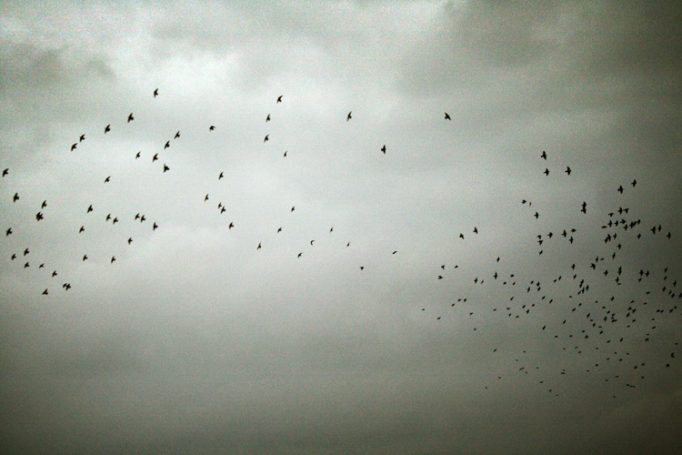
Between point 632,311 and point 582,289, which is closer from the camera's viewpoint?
point 582,289

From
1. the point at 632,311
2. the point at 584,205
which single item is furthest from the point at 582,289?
the point at 584,205

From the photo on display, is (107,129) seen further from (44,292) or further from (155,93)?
(44,292)

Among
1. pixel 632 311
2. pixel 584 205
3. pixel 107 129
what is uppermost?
pixel 107 129

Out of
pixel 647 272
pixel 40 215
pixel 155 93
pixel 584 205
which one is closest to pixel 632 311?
pixel 647 272

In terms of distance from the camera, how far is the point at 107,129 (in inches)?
1469

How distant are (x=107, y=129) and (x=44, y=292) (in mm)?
20874

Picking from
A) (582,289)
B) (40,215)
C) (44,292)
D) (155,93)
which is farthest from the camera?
(582,289)

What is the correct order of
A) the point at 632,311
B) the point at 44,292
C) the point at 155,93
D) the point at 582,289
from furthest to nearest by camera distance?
the point at 632,311, the point at 582,289, the point at 44,292, the point at 155,93

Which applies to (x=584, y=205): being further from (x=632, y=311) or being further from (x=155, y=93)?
(x=155, y=93)

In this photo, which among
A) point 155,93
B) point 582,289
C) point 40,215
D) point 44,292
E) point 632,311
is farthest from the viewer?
point 632,311

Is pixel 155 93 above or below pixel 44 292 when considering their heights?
above

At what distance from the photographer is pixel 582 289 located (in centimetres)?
5306

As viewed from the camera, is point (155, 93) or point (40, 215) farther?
point (40, 215)

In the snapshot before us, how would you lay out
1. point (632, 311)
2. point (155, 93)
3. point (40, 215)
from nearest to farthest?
point (155, 93)
point (40, 215)
point (632, 311)
